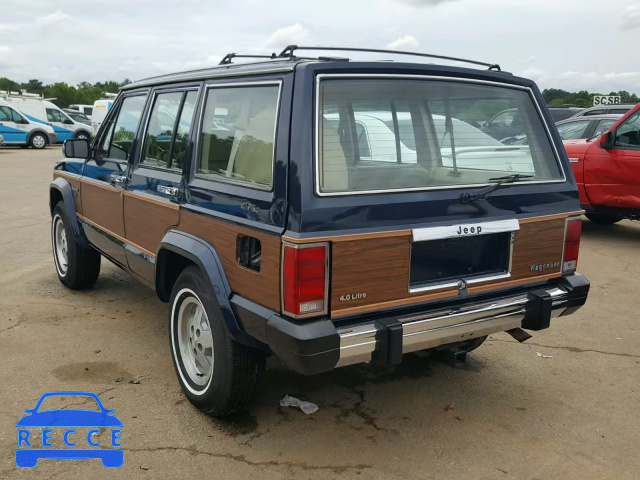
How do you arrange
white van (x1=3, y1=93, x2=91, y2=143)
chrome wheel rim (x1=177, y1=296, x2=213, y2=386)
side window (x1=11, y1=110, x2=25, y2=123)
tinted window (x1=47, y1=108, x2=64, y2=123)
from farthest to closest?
1. tinted window (x1=47, y1=108, x2=64, y2=123)
2. white van (x1=3, y1=93, x2=91, y2=143)
3. side window (x1=11, y1=110, x2=25, y2=123)
4. chrome wheel rim (x1=177, y1=296, x2=213, y2=386)

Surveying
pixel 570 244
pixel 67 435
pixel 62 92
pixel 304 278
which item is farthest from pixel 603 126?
pixel 62 92

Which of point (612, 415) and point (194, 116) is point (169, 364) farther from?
point (612, 415)

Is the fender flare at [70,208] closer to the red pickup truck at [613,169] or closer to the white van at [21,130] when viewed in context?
the red pickup truck at [613,169]

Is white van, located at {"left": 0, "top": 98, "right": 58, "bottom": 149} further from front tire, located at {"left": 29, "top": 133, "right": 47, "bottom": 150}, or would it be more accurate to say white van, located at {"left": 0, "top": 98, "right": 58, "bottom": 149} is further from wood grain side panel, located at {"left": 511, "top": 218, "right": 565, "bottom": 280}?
wood grain side panel, located at {"left": 511, "top": 218, "right": 565, "bottom": 280}

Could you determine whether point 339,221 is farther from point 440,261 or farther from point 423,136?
point 423,136

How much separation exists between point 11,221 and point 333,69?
808cm

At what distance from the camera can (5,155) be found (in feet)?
73.2

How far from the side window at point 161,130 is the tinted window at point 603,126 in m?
7.03

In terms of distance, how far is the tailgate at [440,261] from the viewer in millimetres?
2842

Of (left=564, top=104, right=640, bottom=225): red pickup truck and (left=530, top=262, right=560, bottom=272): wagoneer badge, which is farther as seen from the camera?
(left=564, top=104, right=640, bottom=225): red pickup truck

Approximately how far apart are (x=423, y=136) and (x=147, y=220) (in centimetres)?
188

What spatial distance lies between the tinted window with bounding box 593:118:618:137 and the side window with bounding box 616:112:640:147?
782 mm

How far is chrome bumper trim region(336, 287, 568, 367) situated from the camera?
284cm

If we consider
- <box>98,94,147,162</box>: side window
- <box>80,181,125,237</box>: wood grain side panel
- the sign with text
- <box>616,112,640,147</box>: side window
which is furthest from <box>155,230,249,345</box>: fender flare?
the sign with text
